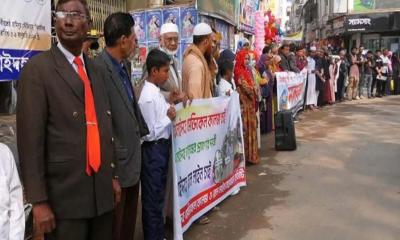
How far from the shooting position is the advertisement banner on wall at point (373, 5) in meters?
29.8

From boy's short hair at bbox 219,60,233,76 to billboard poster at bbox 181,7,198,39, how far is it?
3.37 metres

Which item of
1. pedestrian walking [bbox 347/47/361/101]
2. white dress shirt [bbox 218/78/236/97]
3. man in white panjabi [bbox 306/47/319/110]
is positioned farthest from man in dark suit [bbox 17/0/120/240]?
pedestrian walking [bbox 347/47/361/101]

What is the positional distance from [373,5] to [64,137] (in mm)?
31103

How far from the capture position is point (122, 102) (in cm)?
321

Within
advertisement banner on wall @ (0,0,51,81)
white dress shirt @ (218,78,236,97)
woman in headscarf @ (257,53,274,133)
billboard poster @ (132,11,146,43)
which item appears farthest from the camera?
billboard poster @ (132,11,146,43)

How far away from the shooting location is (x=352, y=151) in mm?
8422

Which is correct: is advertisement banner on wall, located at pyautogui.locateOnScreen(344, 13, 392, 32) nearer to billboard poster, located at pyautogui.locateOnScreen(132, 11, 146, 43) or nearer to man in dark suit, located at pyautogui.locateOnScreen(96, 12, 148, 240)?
billboard poster, located at pyautogui.locateOnScreen(132, 11, 146, 43)

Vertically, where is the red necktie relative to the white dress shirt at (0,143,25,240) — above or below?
above

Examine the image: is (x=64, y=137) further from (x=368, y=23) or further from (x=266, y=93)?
(x=368, y=23)

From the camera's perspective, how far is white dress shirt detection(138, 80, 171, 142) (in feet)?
12.7

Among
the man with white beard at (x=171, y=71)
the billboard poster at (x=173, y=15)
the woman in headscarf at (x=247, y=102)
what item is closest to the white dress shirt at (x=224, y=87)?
the woman in headscarf at (x=247, y=102)

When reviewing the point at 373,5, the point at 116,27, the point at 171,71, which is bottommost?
the point at 171,71

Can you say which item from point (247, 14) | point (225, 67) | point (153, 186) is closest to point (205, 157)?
point (153, 186)

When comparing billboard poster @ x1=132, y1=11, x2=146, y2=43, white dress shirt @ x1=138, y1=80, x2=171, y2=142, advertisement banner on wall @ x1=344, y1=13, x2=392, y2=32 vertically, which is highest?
advertisement banner on wall @ x1=344, y1=13, x2=392, y2=32
